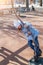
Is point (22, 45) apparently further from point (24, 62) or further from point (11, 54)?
point (24, 62)

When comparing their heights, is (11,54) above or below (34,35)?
below

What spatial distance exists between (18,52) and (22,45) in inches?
45.9

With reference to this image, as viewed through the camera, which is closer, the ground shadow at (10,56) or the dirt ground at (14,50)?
the ground shadow at (10,56)

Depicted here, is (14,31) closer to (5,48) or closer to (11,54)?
(5,48)

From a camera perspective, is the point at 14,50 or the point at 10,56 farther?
the point at 14,50

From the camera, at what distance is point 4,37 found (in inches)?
440

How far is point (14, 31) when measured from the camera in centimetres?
1274

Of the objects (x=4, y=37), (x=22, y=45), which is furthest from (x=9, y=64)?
(x=4, y=37)

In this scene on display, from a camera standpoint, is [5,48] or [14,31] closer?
[5,48]

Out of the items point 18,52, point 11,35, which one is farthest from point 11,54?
point 11,35

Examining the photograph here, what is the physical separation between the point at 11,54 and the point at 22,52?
51 centimetres

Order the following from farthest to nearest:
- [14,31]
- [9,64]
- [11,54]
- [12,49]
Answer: [14,31]
[12,49]
[11,54]
[9,64]

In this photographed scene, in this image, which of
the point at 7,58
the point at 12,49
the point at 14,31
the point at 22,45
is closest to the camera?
the point at 7,58

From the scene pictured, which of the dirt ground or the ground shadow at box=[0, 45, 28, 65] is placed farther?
the dirt ground
